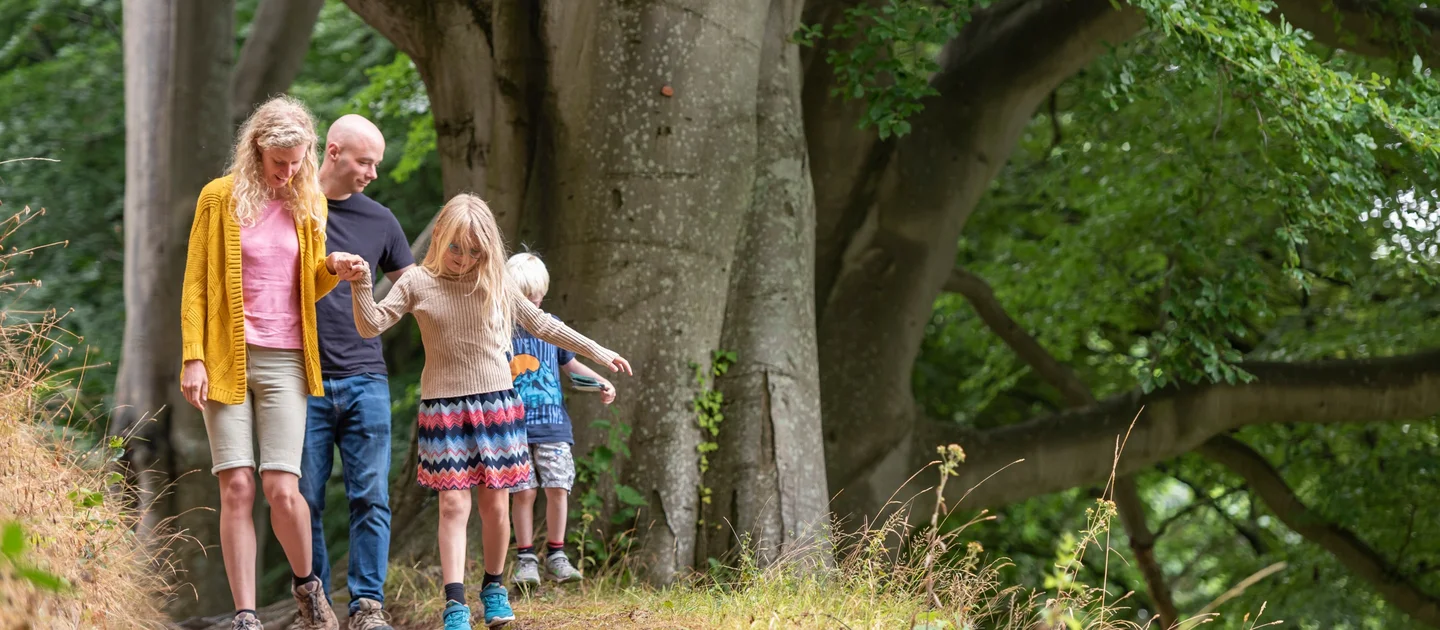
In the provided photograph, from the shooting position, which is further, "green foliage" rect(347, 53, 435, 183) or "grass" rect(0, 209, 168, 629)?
"green foliage" rect(347, 53, 435, 183)

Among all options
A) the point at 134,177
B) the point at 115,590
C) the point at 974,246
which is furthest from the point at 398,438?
the point at 115,590

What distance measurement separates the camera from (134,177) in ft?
25.1

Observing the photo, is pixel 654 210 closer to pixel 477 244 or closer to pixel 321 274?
pixel 477 244

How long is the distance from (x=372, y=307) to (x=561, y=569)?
5.19ft

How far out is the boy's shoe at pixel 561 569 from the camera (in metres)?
5.21

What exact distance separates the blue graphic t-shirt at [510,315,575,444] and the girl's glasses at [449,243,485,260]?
0.85 metres

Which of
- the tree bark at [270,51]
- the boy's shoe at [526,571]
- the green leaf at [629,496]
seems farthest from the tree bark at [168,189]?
the boy's shoe at [526,571]

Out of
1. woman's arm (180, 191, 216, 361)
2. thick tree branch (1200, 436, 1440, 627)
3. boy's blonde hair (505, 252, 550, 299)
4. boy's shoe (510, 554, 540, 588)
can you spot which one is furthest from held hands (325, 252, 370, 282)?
thick tree branch (1200, 436, 1440, 627)

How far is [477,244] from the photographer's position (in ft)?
13.8

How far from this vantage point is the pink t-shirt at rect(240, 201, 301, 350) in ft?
13.8

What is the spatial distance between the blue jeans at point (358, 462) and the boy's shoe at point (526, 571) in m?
0.68

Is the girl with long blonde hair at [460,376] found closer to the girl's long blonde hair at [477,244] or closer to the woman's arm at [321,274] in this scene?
the girl's long blonde hair at [477,244]

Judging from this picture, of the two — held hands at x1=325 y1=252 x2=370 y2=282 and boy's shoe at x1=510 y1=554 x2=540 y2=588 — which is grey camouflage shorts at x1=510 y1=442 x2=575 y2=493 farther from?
held hands at x1=325 y1=252 x2=370 y2=282

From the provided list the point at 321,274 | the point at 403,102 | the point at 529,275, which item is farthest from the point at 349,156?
the point at 403,102
